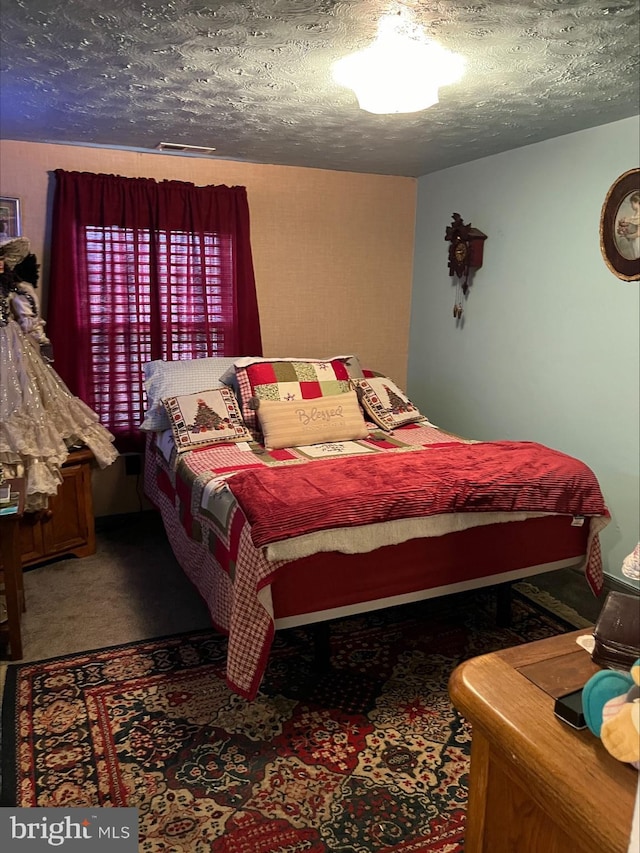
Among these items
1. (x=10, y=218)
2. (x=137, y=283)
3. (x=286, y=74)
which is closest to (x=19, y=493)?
(x=137, y=283)

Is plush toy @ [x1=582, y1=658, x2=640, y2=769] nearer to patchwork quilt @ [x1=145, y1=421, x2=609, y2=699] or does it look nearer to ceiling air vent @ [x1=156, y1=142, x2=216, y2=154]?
patchwork quilt @ [x1=145, y1=421, x2=609, y2=699]

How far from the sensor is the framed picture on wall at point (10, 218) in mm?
3412

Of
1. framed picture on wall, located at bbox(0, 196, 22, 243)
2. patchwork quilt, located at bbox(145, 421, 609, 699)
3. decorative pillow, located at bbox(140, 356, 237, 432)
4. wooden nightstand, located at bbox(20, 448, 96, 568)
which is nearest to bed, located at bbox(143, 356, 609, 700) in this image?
patchwork quilt, located at bbox(145, 421, 609, 699)

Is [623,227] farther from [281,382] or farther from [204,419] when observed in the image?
[204,419]

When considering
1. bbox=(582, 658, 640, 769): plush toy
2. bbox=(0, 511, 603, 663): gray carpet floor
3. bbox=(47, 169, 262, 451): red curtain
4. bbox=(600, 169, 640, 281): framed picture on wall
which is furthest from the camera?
bbox=(47, 169, 262, 451): red curtain

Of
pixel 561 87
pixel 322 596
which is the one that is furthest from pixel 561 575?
pixel 561 87

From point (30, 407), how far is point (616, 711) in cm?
284

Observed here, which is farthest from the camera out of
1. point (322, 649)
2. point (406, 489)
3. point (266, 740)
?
point (322, 649)

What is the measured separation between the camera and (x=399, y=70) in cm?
208

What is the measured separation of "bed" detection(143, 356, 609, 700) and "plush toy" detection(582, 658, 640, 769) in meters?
1.31

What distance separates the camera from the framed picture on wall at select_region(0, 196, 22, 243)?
3412 millimetres

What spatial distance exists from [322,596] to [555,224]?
2.30m

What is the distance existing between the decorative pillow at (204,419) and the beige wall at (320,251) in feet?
2.99

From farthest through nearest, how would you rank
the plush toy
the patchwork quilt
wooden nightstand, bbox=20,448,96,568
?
1. wooden nightstand, bbox=20,448,96,568
2. the patchwork quilt
3. the plush toy
